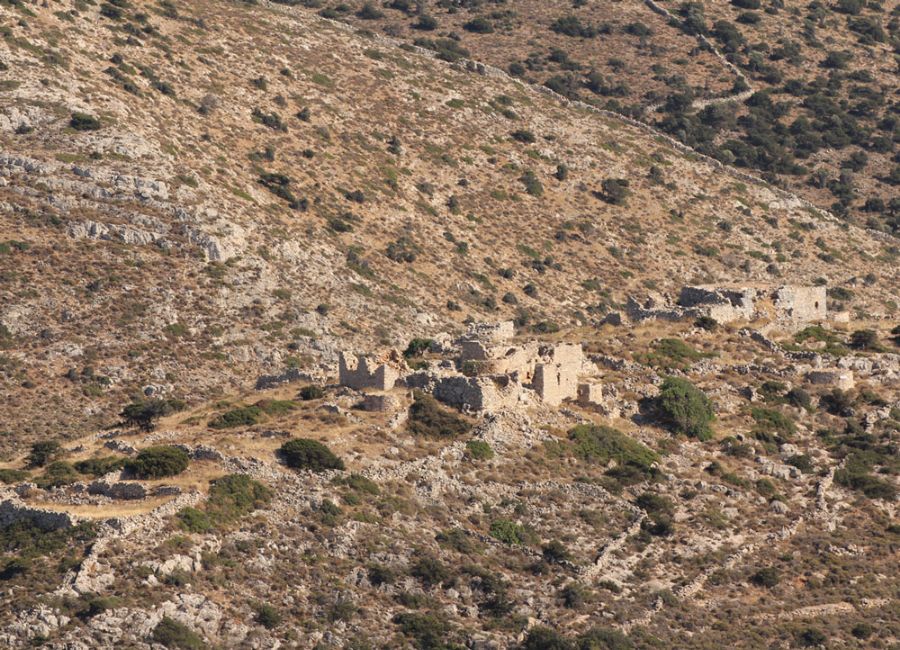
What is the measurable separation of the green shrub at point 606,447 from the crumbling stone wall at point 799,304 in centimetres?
1955

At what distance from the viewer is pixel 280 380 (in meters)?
90.2

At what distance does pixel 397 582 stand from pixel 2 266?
50.3 meters

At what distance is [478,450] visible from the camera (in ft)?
262

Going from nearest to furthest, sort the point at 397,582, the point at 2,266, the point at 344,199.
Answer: the point at 397,582 < the point at 2,266 < the point at 344,199

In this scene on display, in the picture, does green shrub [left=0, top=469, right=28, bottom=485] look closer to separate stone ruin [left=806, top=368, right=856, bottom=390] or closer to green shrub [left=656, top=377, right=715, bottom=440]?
green shrub [left=656, top=377, right=715, bottom=440]

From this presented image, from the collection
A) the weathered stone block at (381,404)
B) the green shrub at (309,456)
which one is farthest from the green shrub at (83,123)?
the green shrub at (309,456)

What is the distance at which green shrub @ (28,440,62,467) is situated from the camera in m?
78.2

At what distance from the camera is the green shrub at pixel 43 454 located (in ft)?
257

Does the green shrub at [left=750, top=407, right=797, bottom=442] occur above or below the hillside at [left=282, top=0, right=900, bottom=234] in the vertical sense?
above

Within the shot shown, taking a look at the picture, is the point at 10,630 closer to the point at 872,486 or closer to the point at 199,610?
the point at 199,610

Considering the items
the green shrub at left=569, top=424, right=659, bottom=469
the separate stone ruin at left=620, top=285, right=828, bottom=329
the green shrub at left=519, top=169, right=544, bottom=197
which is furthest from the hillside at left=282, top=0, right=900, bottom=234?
the green shrub at left=569, top=424, right=659, bottom=469

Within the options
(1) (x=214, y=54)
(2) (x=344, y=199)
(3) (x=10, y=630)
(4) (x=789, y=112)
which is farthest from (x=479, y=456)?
(4) (x=789, y=112)

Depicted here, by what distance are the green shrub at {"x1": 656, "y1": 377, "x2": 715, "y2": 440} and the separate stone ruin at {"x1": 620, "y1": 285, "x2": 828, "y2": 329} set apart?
10.9 metres

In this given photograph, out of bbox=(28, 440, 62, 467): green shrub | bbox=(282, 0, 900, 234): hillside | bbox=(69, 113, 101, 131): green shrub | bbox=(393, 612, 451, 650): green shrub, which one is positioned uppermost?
bbox=(393, 612, 451, 650): green shrub
